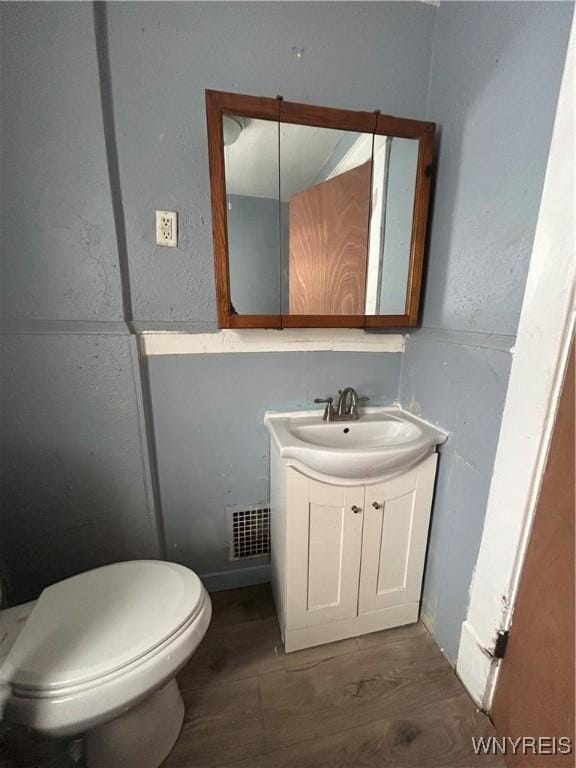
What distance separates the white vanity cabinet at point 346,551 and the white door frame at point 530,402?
0.72 feet

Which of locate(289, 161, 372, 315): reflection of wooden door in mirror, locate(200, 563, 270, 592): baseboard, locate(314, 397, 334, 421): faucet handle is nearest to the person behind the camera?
locate(289, 161, 372, 315): reflection of wooden door in mirror

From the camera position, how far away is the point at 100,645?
0.68m

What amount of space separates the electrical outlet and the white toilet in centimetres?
103

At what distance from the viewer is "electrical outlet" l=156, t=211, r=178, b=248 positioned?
3.21ft

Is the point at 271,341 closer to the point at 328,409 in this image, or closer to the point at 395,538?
the point at 328,409

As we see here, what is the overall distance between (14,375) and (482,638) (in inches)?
64.2

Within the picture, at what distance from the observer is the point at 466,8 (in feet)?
3.00

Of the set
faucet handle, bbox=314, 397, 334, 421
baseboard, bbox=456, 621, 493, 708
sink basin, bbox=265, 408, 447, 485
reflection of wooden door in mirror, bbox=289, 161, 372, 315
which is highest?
reflection of wooden door in mirror, bbox=289, 161, 372, 315

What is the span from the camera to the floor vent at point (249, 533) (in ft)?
4.14

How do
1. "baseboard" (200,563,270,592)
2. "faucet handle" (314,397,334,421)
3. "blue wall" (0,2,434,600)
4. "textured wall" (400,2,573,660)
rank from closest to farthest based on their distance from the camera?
"textured wall" (400,2,573,660), "blue wall" (0,2,434,600), "faucet handle" (314,397,334,421), "baseboard" (200,563,270,592)

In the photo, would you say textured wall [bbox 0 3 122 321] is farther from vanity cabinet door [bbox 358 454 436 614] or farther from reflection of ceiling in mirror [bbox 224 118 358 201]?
vanity cabinet door [bbox 358 454 436 614]

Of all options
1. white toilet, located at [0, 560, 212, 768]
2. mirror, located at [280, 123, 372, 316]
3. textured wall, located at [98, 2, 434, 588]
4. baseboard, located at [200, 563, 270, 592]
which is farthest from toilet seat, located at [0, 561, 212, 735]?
mirror, located at [280, 123, 372, 316]

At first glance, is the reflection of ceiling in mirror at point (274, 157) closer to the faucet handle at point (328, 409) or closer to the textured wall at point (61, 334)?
the textured wall at point (61, 334)

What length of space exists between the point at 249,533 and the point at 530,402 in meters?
1.12
